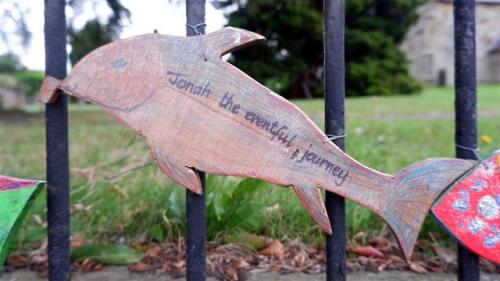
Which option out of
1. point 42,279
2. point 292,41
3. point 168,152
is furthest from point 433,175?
point 292,41

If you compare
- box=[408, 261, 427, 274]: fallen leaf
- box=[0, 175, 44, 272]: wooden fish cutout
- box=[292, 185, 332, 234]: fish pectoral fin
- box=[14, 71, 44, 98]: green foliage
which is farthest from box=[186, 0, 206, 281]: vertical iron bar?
box=[14, 71, 44, 98]: green foliage

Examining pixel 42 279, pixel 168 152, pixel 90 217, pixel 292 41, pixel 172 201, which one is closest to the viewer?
pixel 168 152

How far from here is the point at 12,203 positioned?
3.91ft

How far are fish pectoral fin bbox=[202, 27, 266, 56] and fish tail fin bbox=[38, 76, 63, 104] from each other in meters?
0.37

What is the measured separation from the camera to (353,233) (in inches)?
76.0

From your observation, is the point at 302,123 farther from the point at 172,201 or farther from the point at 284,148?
the point at 172,201

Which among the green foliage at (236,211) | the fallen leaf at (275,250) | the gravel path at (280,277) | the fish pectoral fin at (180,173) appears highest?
the fish pectoral fin at (180,173)

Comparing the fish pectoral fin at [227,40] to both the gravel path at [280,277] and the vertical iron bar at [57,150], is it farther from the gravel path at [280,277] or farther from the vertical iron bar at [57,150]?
the gravel path at [280,277]

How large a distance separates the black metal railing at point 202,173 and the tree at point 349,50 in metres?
11.2

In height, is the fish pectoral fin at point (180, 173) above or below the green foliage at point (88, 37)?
below

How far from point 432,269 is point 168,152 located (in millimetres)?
1082

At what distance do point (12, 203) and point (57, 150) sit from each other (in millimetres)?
164

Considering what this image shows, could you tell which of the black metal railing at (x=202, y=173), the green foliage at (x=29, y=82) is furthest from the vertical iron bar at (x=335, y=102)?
the green foliage at (x=29, y=82)

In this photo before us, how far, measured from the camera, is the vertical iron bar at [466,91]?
4.28 feet
